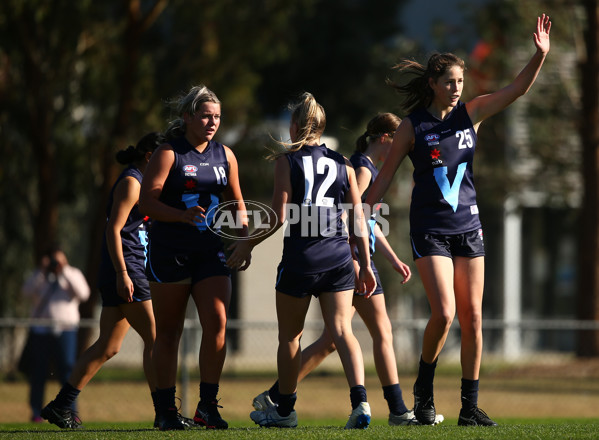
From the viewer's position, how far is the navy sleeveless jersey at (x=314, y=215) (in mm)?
5883

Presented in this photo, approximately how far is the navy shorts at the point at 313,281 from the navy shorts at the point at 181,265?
41 centimetres

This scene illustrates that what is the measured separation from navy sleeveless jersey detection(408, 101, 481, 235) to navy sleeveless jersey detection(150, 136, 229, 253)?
1.26 m

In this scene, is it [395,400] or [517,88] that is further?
[395,400]

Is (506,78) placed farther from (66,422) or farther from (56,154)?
(66,422)

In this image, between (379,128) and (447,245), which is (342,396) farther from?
(447,245)

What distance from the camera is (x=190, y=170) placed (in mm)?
6020

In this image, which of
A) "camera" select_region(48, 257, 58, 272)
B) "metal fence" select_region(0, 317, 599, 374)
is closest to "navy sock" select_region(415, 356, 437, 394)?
"metal fence" select_region(0, 317, 599, 374)

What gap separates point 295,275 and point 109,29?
13.0m

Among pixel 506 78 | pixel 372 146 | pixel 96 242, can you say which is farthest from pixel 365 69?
pixel 372 146

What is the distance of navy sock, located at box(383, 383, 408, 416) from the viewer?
21.1ft

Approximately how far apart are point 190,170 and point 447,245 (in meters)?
1.69

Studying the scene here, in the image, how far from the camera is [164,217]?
5898 mm

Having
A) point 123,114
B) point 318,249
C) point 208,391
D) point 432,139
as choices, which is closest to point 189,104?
point 318,249

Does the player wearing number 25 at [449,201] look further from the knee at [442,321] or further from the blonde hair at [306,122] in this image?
the blonde hair at [306,122]
